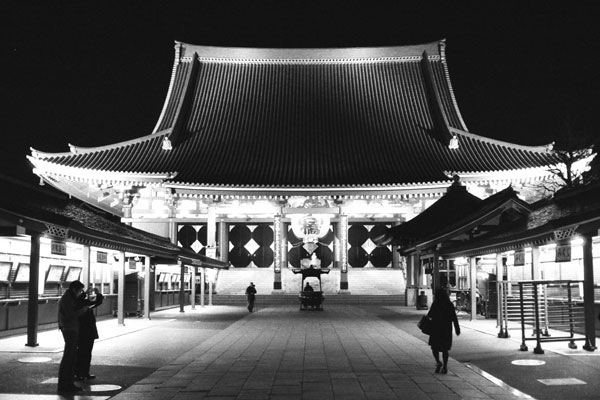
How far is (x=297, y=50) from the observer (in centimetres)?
4284

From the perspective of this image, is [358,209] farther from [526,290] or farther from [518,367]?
[518,367]

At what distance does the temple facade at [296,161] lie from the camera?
110 ft

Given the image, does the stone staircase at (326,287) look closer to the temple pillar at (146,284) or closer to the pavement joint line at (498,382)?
the temple pillar at (146,284)

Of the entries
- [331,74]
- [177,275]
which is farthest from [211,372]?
[331,74]

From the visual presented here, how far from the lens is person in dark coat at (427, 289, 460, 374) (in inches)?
420

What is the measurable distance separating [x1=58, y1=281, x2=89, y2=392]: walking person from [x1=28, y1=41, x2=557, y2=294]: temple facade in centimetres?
2281

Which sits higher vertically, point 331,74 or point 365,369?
point 331,74

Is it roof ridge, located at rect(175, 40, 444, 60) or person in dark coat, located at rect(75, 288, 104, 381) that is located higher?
roof ridge, located at rect(175, 40, 444, 60)

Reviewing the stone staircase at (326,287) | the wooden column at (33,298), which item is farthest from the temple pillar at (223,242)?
the wooden column at (33,298)

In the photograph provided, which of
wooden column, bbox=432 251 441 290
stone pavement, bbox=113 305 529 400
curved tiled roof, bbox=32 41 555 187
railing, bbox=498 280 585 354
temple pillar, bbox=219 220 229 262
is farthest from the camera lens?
temple pillar, bbox=219 220 229 262

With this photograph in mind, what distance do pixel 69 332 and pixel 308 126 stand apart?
31124 millimetres

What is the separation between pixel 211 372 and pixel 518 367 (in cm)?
492

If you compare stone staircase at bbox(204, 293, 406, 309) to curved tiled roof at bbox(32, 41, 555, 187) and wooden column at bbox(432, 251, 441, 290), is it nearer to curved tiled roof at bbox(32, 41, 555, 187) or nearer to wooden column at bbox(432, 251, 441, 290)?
curved tiled roof at bbox(32, 41, 555, 187)

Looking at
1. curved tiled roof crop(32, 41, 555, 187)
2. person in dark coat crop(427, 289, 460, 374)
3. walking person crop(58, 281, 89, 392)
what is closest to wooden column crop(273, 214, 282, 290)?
curved tiled roof crop(32, 41, 555, 187)
